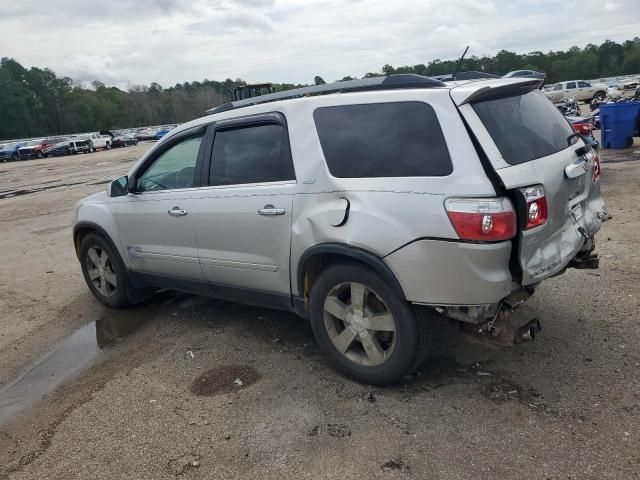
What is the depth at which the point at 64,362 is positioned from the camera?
15.1 feet

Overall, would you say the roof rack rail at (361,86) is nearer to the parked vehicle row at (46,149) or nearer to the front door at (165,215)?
the front door at (165,215)

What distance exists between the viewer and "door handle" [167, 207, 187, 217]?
14.8 feet

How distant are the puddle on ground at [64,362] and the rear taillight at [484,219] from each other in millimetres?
3220

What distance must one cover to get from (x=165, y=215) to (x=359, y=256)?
208cm

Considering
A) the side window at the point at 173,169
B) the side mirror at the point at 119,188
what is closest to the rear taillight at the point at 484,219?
the side window at the point at 173,169

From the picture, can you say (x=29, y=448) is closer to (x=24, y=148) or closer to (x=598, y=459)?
(x=598, y=459)

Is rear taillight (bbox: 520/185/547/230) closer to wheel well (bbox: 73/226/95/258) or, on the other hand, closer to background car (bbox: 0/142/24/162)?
wheel well (bbox: 73/226/95/258)

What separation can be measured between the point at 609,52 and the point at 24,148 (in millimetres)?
107721

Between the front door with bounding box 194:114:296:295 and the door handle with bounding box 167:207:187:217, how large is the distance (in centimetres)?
16

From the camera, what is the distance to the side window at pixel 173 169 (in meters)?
4.59

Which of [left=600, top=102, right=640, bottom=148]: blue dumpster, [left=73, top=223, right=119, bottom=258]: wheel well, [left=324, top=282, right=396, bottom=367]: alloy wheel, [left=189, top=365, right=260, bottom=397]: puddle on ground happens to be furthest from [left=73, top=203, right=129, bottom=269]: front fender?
[left=600, top=102, right=640, bottom=148]: blue dumpster

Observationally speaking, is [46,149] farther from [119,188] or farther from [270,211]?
[270,211]

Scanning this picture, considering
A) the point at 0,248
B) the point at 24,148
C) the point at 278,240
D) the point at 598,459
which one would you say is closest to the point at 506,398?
the point at 598,459

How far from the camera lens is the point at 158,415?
139 inches
